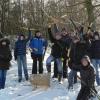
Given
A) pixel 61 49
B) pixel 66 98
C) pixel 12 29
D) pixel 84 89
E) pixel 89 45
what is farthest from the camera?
pixel 12 29

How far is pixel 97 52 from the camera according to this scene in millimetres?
11781

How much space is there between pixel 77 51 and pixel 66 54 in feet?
4.78

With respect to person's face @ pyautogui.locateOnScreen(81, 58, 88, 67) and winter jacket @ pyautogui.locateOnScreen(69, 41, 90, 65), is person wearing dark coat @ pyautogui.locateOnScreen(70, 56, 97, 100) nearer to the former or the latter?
person's face @ pyautogui.locateOnScreen(81, 58, 88, 67)

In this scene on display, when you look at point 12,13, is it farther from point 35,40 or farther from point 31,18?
point 35,40

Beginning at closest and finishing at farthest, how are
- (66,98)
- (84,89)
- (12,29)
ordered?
(84,89) → (66,98) → (12,29)

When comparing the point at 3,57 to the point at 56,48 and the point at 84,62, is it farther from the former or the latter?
the point at 84,62

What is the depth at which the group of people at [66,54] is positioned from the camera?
9641 millimetres

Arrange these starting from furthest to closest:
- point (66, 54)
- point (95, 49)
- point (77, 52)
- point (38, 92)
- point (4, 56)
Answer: point (66, 54) < point (4, 56) < point (95, 49) < point (38, 92) < point (77, 52)

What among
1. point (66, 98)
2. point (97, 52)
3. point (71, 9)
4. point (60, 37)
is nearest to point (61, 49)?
point (60, 37)

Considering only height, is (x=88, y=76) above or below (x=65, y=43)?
below

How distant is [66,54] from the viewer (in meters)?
12.3

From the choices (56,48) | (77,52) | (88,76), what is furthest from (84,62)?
(56,48)

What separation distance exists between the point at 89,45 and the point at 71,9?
21.6 ft

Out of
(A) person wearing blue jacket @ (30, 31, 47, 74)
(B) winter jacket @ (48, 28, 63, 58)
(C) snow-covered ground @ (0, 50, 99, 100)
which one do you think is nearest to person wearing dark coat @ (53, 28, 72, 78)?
(B) winter jacket @ (48, 28, 63, 58)
